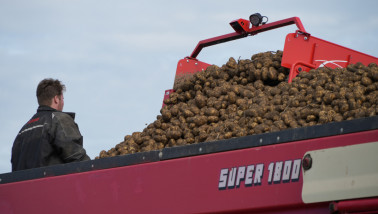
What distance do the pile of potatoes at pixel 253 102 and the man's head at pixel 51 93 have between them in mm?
772

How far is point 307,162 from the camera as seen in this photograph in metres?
2.55

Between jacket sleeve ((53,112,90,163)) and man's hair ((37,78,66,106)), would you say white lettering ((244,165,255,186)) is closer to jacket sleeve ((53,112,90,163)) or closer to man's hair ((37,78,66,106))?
jacket sleeve ((53,112,90,163))

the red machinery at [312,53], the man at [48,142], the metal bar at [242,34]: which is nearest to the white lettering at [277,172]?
the man at [48,142]

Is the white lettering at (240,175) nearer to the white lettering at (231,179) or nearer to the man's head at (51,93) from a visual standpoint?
the white lettering at (231,179)

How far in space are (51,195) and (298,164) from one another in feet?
5.05

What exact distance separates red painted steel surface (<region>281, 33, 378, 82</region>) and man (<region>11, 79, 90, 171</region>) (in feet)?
6.62

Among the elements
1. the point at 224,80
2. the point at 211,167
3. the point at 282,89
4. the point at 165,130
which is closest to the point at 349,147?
the point at 211,167

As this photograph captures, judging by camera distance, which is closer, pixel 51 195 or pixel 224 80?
pixel 51 195

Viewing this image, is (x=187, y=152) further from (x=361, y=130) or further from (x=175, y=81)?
(x=175, y=81)

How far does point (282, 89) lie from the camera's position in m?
4.94

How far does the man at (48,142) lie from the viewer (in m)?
4.25

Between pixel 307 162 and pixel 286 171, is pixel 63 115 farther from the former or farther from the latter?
pixel 307 162

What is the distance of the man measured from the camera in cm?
425

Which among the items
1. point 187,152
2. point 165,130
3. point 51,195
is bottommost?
point 51,195
